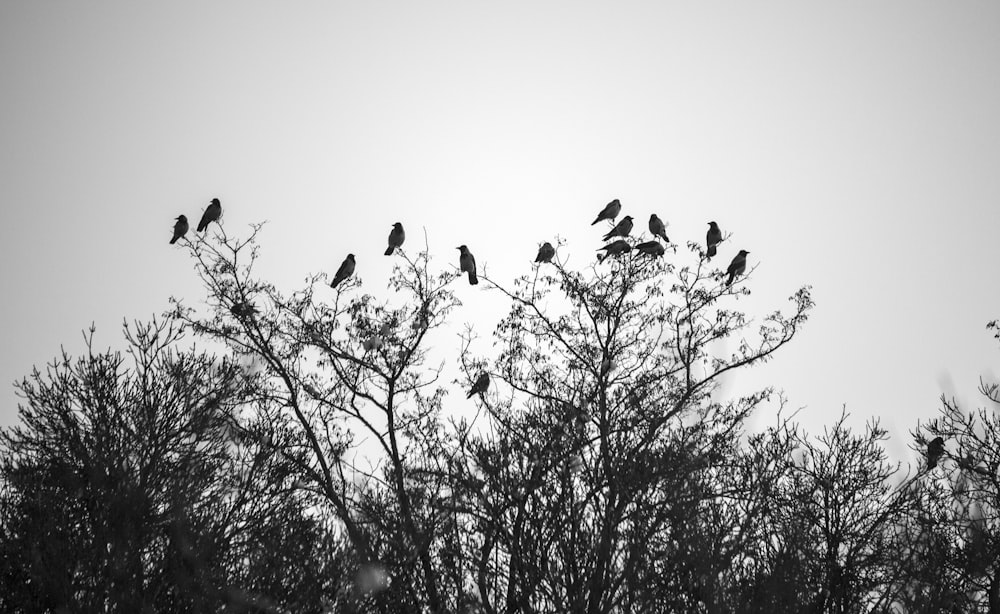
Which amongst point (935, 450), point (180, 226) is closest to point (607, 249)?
point (935, 450)

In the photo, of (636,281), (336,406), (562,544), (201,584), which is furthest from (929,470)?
(201,584)

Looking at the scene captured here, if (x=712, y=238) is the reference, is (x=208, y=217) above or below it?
above

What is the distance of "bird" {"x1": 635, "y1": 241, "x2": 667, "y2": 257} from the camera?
1589 cm

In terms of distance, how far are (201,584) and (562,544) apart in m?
4.58

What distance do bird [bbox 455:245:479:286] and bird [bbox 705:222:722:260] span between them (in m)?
5.34

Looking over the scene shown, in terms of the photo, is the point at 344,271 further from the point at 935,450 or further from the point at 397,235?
the point at 935,450

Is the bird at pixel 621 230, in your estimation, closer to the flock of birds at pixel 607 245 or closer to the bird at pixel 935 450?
the flock of birds at pixel 607 245

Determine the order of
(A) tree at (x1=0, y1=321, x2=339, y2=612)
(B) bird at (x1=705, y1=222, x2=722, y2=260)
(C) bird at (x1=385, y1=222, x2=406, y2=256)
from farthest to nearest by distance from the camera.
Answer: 1. (C) bird at (x1=385, y1=222, x2=406, y2=256)
2. (B) bird at (x1=705, y1=222, x2=722, y2=260)
3. (A) tree at (x1=0, y1=321, x2=339, y2=612)

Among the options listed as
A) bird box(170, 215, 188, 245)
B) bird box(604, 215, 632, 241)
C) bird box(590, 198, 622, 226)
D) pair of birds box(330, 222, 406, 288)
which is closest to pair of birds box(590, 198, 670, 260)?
bird box(604, 215, 632, 241)

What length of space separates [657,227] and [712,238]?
2.17 m

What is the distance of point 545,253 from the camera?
664 inches

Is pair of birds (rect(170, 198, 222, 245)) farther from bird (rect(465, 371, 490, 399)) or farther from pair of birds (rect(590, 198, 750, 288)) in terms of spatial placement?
pair of birds (rect(590, 198, 750, 288))

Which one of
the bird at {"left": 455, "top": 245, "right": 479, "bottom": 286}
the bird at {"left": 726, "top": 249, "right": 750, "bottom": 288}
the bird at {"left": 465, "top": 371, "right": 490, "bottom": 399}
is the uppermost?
the bird at {"left": 455, "top": 245, "right": 479, "bottom": 286}

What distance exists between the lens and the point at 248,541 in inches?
464
